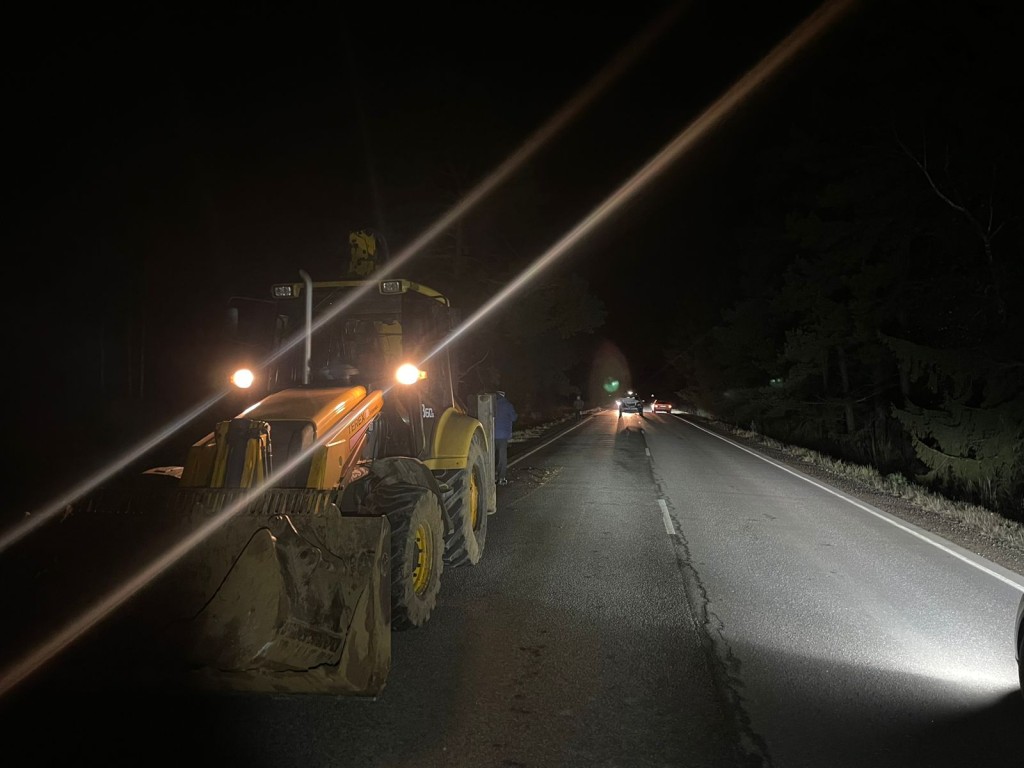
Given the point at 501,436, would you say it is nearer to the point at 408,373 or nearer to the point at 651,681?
the point at 408,373

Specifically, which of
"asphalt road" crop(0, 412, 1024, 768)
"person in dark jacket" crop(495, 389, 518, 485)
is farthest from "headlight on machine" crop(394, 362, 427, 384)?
"person in dark jacket" crop(495, 389, 518, 485)

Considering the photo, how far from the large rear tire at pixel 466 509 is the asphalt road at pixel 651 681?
25 cm

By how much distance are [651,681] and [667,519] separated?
595cm

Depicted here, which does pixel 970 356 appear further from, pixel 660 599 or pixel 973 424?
pixel 660 599

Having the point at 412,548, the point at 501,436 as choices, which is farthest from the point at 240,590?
the point at 501,436

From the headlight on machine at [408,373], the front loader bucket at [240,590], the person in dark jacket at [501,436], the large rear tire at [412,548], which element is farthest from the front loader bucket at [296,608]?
the person in dark jacket at [501,436]

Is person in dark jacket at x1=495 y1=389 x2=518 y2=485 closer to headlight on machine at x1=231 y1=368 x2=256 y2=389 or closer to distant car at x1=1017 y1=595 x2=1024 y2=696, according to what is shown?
headlight on machine at x1=231 y1=368 x2=256 y2=389

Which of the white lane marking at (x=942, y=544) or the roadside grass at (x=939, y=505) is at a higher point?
the white lane marking at (x=942, y=544)

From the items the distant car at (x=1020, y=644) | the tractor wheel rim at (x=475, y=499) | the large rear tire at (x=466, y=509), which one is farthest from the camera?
the tractor wheel rim at (x=475, y=499)

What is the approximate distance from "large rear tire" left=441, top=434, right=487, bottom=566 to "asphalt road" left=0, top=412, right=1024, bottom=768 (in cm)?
25

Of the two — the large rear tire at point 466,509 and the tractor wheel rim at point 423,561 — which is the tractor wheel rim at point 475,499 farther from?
the tractor wheel rim at point 423,561

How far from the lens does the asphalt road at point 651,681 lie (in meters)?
3.61

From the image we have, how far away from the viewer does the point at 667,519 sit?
33.7 ft

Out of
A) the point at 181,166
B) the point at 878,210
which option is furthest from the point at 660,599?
the point at 878,210
